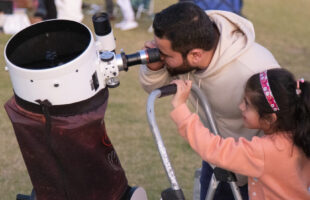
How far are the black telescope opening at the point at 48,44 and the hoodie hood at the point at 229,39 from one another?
1.67 feet

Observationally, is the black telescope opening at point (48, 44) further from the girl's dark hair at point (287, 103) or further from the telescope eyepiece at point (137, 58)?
the girl's dark hair at point (287, 103)

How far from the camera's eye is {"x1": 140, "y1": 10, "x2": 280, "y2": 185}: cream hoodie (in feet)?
5.63

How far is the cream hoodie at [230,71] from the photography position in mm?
1716

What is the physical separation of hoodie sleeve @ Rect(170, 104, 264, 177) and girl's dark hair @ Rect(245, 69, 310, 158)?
0.13 meters

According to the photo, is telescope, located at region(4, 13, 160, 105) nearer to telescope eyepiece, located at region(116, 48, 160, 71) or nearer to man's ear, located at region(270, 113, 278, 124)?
telescope eyepiece, located at region(116, 48, 160, 71)

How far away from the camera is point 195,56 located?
5.61 feet

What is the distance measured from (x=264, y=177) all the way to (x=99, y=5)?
5200 millimetres

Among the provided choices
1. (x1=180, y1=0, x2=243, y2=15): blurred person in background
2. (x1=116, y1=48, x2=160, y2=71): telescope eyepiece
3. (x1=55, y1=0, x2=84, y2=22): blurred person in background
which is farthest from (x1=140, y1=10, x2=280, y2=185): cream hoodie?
(x1=55, y1=0, x2=84, y2=22): blurred person in background

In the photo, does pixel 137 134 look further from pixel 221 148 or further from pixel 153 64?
pixel 221 148

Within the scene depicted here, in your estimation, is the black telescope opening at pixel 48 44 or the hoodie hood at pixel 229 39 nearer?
the black telescope opening at pixel 48 44

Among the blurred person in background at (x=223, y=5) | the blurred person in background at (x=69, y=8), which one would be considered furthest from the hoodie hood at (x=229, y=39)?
the blurred person in background at (x=69, y=8)

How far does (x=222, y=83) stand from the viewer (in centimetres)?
174

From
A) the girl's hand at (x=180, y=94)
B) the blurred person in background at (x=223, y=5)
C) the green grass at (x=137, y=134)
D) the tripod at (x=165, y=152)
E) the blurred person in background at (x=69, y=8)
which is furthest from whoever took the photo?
the blurred person in background at (x=69, y=8)

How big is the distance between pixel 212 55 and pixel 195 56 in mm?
83
